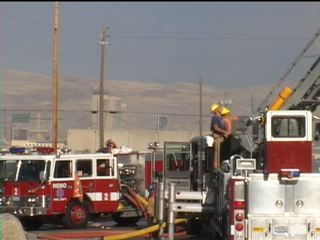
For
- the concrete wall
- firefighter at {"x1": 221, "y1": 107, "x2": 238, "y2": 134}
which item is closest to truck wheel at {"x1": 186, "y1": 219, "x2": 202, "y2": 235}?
firefighter at {"x1": 221, "y1": 107, "x2": 238, "y2": 134}

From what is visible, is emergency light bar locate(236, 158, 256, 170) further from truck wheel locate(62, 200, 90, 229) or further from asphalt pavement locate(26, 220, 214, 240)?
truck wheel locate(62, 200, 90, 229)

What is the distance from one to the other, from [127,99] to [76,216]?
13672cm

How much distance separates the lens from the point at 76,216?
1977 centimetres

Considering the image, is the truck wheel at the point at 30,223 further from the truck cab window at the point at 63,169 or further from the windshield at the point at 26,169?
the truck cab window at the point at 63,169

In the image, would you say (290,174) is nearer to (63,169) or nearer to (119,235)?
(119,235)

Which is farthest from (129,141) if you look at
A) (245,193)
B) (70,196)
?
(245,193)

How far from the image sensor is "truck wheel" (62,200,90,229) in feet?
64.7

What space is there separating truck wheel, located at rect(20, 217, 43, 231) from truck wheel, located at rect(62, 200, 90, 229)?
0.89m

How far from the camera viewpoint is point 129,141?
5972 cm

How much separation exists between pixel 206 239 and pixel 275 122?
4.94 meters

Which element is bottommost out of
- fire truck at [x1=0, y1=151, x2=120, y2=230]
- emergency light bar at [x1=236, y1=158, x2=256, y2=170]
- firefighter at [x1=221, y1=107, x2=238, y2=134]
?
fire truck at [x1=0, y1=151, x2=120, y2=230]

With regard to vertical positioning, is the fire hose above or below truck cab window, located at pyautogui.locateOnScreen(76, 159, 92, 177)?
below

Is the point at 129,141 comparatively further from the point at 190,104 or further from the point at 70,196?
the point at 190,104

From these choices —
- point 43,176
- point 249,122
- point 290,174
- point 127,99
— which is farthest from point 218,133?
point 127,99
